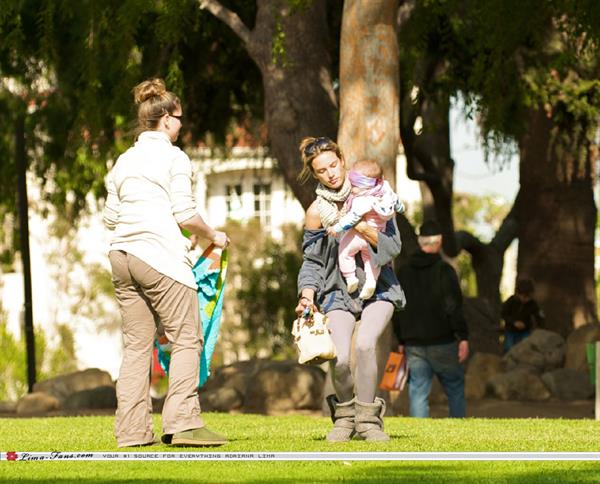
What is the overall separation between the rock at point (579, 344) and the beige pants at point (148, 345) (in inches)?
535

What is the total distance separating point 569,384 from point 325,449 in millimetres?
13117

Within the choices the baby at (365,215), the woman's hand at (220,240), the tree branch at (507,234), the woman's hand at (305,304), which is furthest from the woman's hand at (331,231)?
the tree branch at (507,234)

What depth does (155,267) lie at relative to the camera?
9.09 m

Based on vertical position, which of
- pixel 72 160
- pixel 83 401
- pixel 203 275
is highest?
pixel 72 160

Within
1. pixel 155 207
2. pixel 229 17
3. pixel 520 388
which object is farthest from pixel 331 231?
pixel 520 388

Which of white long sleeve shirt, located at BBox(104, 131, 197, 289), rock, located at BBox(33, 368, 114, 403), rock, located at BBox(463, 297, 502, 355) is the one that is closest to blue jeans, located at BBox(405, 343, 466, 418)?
white long sleeve shirt, located at BBox(104, 131, 197, 289)

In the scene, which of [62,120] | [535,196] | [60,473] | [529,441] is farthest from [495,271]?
[60,473]

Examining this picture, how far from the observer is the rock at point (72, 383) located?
71.9 ft

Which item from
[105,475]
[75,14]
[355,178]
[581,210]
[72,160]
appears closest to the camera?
[105,475]

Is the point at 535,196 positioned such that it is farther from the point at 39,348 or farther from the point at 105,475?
the point at 39,348

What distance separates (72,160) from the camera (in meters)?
20.9

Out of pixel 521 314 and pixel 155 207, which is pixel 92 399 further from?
pixel 155 207

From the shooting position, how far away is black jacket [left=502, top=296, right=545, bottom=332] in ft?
76.4

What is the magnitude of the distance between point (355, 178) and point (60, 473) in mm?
2629
